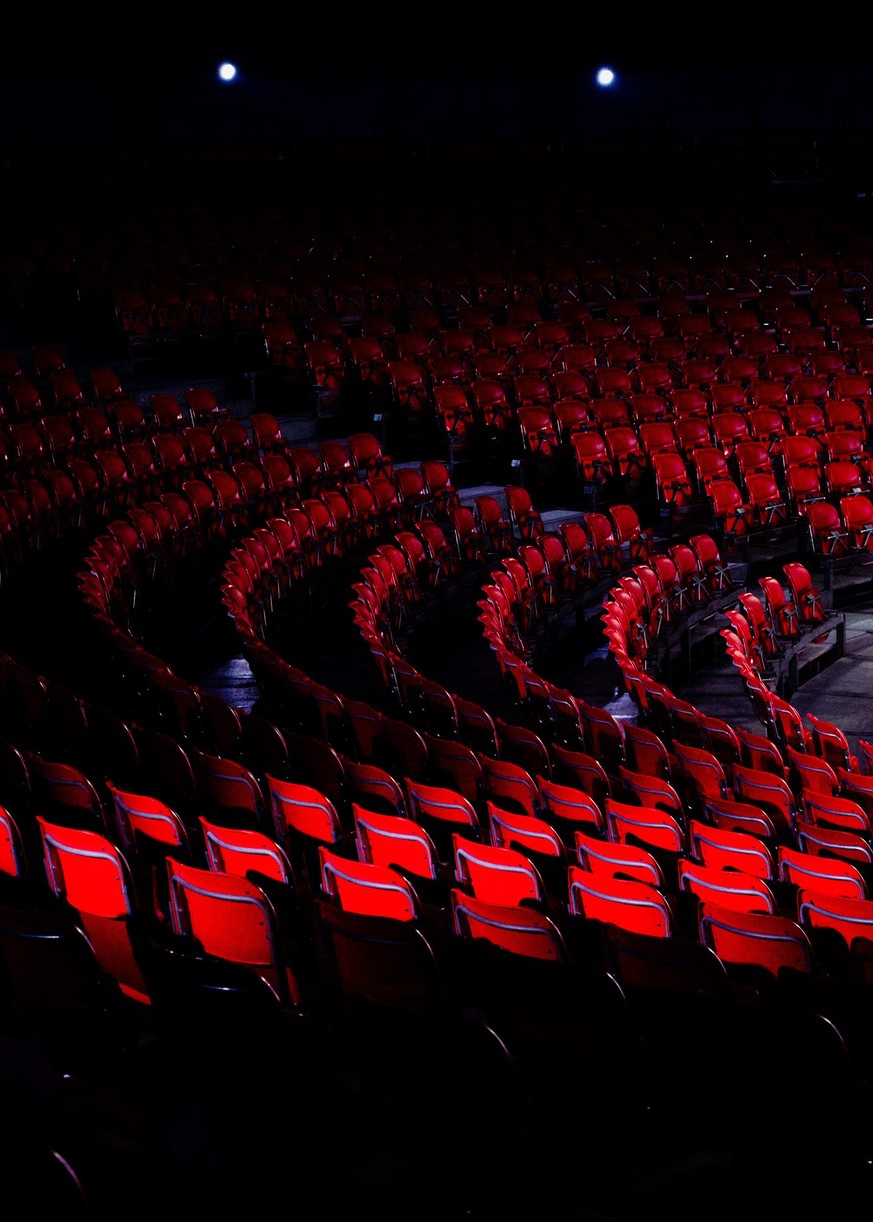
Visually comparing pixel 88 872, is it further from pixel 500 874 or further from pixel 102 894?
pixel 500 874

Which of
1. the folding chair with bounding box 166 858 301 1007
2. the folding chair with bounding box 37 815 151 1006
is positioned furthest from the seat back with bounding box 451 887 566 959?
the folding chair with bounding box 37 815 151 1006

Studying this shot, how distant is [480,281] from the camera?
41.4 feet

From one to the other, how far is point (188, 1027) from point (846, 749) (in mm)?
4041

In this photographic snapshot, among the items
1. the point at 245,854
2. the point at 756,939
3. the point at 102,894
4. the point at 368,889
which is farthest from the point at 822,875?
the point at 102,894

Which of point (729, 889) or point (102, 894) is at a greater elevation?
point (102, 894)

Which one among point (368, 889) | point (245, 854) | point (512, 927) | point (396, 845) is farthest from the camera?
point (396, 845)

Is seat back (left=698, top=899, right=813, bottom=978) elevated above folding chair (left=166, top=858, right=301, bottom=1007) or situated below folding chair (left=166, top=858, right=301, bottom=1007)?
below

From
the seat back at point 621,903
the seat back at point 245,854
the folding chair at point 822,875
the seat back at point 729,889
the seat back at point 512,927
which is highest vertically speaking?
the seat back at point 245,854

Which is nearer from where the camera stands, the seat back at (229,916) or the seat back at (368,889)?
the seat back at (229,916)

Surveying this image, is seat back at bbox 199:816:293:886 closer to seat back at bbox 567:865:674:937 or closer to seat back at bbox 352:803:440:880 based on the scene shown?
seat back at bbox 352:803:440:880

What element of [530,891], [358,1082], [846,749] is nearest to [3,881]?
[358,1082]

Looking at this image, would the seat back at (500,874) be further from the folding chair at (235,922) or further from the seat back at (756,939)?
the folding chair at (235,922)

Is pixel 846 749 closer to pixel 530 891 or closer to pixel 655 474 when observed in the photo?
pixel 530 891

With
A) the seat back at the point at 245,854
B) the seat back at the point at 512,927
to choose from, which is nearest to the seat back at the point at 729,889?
the seat back at the point at 512,927
